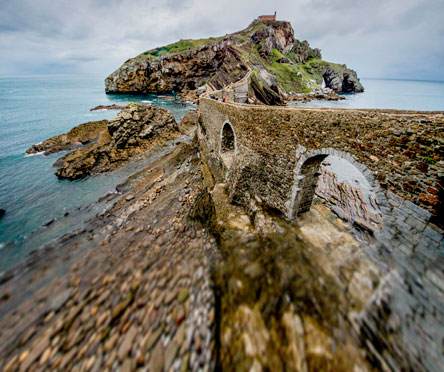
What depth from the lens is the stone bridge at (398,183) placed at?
15.3 ft

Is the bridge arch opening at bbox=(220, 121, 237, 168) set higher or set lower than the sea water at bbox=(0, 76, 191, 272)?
higher

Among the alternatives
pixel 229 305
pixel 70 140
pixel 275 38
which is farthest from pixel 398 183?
pixel 275 38

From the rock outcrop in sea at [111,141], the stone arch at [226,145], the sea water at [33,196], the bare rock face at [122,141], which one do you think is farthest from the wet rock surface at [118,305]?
the rock outcrop in sea at [111,141]

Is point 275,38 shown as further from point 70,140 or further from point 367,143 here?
point 367,143

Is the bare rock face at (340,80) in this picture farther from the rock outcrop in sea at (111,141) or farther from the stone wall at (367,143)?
the stone wall at (367,143)

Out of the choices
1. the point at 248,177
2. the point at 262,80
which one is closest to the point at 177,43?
the point at 262,80

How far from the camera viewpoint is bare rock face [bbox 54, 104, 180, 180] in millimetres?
18156

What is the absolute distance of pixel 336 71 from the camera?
8000 centimetres

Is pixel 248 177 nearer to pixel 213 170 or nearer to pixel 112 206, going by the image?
pixel 213 170

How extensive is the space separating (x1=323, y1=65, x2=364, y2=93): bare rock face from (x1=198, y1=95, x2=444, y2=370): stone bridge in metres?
95.8

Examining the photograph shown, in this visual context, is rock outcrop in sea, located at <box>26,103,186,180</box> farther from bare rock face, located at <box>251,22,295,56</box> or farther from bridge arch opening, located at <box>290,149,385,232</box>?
bare rock face, located at <box>251,22,295,56</box>

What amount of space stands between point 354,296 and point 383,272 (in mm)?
1306

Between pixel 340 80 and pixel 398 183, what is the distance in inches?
3983

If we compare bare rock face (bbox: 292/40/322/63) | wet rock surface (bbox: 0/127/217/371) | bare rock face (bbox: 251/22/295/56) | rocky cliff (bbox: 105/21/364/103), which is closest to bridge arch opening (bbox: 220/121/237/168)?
wet rock surface (bbox: 0/127/217/371)
